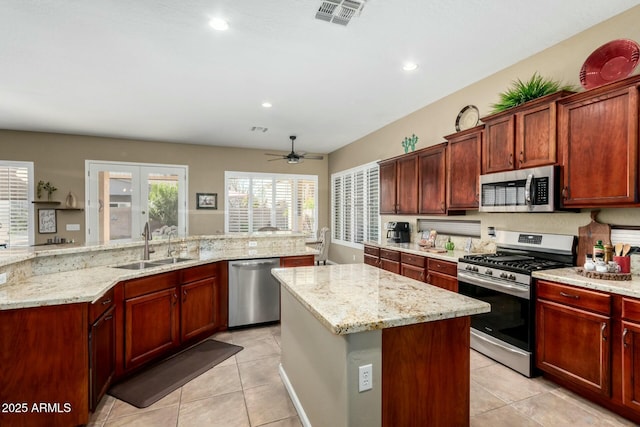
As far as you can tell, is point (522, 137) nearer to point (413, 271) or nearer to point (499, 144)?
point (499, 144)

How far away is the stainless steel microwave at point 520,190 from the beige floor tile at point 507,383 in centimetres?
143

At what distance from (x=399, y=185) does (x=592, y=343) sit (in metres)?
3.03

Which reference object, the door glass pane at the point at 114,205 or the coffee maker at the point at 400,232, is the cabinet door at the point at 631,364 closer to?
the coffee maker at the point at 400,232

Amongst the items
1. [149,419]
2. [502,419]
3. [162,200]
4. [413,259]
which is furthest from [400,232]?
[162,200]

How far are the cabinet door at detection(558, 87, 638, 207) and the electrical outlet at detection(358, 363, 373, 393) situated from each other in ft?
7.43

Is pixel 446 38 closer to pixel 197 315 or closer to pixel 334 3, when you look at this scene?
pixel 334 3

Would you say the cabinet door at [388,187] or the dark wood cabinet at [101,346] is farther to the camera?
the cabinet door at [388,187]

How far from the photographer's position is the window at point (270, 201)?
7.37 metres

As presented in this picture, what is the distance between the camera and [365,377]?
138cm

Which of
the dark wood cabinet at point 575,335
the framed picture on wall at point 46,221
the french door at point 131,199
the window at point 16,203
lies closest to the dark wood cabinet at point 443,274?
the dark wood cabinet at point 575,335

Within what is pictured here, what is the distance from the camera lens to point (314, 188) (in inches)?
320

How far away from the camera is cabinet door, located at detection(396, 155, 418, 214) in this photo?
446 centimetres

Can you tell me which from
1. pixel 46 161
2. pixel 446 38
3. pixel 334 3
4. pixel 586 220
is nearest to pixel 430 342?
pixel 586 220

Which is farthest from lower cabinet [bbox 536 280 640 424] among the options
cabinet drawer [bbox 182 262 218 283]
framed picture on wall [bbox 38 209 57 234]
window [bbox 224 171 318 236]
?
framed picture on wall [bbox 38 209 57 234]
